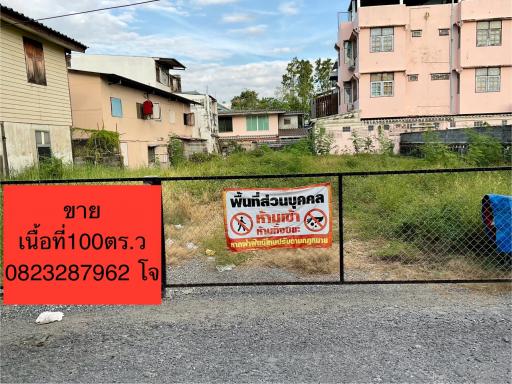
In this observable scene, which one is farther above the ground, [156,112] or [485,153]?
[156,112]

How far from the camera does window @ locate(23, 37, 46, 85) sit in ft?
42.4

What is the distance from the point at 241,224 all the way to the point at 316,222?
31.9 inches

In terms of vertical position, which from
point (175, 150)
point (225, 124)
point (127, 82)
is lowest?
point (175, 150)

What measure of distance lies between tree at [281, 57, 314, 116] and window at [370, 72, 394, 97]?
2845cm

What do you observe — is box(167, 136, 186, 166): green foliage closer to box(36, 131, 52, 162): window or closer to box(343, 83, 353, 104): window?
box(36, 131, 52, 162): window

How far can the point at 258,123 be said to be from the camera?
137 ft

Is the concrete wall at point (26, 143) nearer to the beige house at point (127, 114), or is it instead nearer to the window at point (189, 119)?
the beige house at point (127, 114)

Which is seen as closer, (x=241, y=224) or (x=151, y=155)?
(x=241, y=224)

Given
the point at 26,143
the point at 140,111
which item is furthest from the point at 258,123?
the point at 26,143

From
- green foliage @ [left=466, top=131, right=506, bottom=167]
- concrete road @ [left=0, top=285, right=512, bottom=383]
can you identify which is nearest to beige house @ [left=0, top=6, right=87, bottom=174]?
concrete road @ [left=0, top=285, right=512, bottom=383]

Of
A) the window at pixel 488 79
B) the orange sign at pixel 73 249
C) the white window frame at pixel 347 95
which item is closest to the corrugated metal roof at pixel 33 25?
the orange sign at pixel 73 249

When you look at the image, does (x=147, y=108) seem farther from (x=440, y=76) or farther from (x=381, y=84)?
(x=440, y=76)

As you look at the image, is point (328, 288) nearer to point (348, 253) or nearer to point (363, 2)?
point (348, 253)

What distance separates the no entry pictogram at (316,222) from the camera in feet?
13.2
